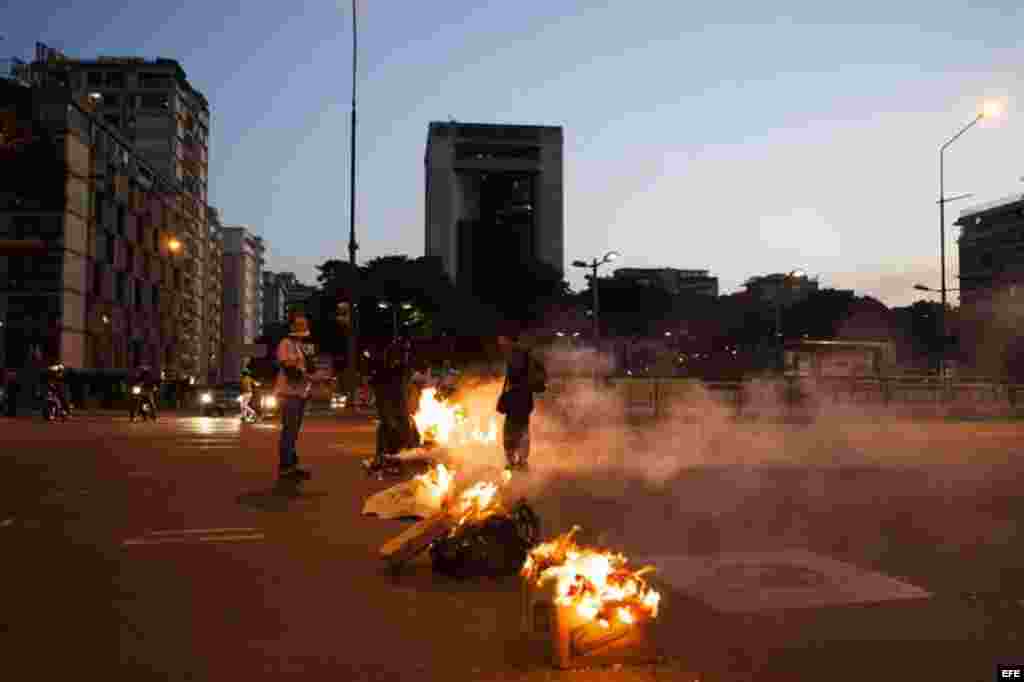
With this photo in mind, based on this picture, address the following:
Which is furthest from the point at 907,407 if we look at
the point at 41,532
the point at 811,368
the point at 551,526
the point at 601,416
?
the point at 41,532

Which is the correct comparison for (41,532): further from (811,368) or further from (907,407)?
(811,368)

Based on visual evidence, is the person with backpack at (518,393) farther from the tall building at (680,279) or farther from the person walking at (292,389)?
the tall building at (680,279)

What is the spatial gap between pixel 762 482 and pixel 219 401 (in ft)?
110

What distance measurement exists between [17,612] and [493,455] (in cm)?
1065

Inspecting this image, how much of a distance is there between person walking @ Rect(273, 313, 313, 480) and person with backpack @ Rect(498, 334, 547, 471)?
264cm

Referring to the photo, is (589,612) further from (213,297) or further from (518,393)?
(213,297)

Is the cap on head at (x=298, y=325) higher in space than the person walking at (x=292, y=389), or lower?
higher

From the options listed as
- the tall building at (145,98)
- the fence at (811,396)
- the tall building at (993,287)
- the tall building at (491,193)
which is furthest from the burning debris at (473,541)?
the tall building at (491,193)

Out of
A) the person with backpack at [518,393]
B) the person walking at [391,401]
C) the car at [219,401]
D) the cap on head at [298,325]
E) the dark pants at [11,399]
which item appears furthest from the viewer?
the car at [219,401]

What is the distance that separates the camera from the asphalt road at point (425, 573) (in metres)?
4.60

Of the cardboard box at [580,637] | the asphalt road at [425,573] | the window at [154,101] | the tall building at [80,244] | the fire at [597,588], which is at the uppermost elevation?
the window at [154,101]

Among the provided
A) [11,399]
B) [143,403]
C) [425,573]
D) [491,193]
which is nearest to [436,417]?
[425,573]

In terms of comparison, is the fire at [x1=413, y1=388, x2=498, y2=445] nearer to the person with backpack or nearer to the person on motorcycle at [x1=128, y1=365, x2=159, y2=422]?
the person with backpack

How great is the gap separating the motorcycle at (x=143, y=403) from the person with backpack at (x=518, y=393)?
70.8 ft
